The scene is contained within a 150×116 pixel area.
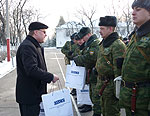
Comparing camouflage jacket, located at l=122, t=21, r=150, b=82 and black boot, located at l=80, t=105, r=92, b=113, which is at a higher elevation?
camouflage jacket, located at l=122, t=21, r=150, b=82

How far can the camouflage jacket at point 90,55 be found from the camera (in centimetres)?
438

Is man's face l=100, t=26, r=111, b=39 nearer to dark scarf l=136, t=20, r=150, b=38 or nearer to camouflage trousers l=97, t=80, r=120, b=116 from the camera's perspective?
camouflage trousers l=97, t=80, r=120, b=116

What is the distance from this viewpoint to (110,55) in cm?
345

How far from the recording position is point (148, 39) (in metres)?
2.35

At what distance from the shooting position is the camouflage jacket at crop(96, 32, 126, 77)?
10.9ft

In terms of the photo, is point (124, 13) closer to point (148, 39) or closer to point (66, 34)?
point (148, 39)

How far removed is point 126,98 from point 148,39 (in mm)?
773

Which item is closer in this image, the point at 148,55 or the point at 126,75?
the point at 148,55

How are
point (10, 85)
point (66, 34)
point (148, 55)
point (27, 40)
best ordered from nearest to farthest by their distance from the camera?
1. point (148, 55)
2. point (27, 40)
3. point (10, 85)
4. point (66, 34)

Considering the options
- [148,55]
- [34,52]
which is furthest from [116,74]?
[34,52]

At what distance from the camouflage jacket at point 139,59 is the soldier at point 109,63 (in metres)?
0.81

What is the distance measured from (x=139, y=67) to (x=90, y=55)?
2072 millimetres

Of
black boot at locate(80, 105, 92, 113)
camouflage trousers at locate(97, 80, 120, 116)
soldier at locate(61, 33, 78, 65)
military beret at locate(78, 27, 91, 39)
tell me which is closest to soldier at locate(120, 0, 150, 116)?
camouflage trousers at locate(97, 80, 120, 116)

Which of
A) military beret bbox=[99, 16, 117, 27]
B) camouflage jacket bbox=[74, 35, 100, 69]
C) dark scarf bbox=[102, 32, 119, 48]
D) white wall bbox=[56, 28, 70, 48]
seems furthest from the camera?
white wall bbox=[56, 28, 70, 48]
